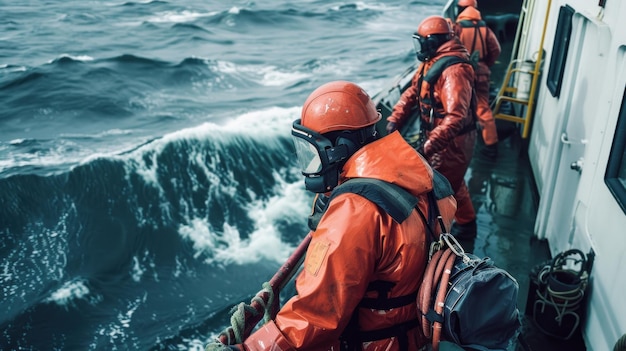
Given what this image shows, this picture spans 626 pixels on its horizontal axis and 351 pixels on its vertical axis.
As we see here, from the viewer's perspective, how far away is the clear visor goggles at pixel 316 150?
2.18 meters

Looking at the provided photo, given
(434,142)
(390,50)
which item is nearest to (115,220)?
(434,142)

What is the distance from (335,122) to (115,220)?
6345 mm

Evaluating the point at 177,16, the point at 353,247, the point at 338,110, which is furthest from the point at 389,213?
the point at 177,16

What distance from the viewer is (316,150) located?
2195 millimetres

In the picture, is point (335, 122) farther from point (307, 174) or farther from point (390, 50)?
point (390, 50)

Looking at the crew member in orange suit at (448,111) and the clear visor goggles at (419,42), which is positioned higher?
the clear visor goggles at (419,42)

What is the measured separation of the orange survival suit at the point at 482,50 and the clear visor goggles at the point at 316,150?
4.78m

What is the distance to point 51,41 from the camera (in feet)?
58.1

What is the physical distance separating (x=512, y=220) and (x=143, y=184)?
5.70 m

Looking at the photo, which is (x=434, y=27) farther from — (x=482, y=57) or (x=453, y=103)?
(x=482, y=57)

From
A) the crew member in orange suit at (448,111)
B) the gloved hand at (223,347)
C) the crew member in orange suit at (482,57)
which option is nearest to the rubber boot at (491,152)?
the crew member in orange suit at (482,57)

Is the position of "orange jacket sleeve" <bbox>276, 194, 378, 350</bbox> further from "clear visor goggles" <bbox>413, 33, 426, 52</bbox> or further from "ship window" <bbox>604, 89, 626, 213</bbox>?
"clear visor goggles" <bbox>413, 33, 426, 52</bbox>

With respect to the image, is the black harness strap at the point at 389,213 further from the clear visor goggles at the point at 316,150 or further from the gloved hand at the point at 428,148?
the gloved hand at the point at 428,148

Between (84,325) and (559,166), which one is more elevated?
(559,166)
